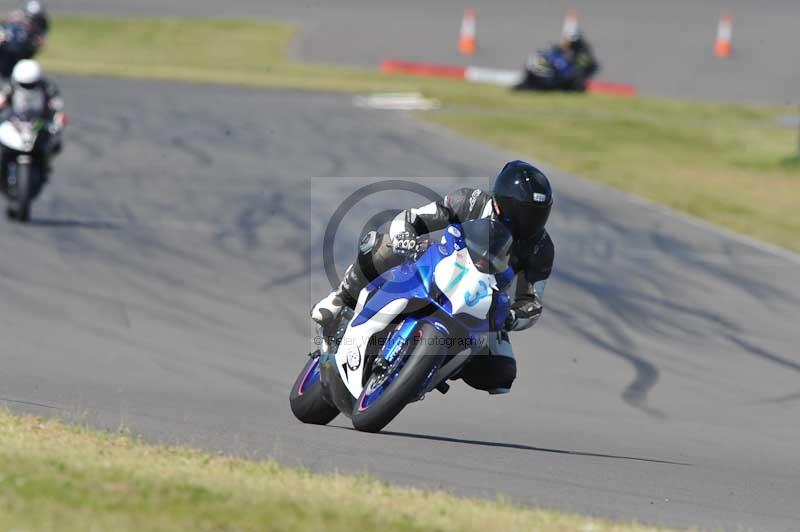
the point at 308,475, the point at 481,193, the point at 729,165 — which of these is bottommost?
the point at 729,165

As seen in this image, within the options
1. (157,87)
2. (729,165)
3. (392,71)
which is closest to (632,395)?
(729,165)

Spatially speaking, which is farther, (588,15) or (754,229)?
(588,15)

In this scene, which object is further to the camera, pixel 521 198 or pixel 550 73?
pixel 550 73

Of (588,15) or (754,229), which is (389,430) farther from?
(588,15)

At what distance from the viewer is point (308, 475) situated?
6.30 meters

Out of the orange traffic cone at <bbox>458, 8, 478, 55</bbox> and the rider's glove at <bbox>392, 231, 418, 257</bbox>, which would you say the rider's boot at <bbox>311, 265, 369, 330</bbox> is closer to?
the rider's glove at <bbox>392, 231, 418, 257</bbox>

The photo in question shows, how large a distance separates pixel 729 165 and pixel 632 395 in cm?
1392

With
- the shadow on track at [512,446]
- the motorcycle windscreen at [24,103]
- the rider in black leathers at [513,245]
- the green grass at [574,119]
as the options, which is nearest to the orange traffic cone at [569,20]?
the green grass at [574,119]

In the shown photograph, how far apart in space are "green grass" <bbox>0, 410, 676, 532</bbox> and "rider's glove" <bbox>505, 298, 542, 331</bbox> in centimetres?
153

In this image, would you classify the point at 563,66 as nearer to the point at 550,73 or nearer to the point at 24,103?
the point at 550,73

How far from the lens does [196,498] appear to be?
211 inches

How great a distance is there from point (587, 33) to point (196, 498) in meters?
31.7

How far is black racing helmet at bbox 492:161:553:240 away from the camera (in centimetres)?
733

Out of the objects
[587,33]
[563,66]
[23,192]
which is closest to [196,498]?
[23,192]
